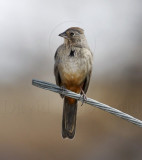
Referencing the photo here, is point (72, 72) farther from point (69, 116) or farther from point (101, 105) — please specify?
point (101, 105)

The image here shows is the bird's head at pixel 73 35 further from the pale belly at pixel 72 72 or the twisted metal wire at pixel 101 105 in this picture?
the twisted metal wire at pixel 101 105

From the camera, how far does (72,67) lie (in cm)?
504

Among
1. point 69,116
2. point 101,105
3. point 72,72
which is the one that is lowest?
point 69,116

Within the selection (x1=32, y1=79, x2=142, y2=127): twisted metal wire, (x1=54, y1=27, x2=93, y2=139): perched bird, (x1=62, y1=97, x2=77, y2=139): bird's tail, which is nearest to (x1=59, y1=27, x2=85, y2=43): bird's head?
(x1=54, y1=27, x2=93, y2=139): perched bird

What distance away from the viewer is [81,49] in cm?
522

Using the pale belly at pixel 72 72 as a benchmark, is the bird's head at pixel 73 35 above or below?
above

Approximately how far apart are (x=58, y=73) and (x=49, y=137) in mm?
2747

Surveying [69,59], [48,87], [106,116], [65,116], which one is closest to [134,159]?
[106,116]

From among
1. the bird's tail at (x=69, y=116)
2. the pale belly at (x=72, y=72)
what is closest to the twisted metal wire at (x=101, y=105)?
the pale belly at (x=72, y=72)

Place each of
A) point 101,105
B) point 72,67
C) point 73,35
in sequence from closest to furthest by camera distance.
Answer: point 101,105 → point 72,67 → point 73,35

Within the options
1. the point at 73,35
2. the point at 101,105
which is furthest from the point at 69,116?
the point at 101,105

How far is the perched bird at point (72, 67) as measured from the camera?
5.07 metres

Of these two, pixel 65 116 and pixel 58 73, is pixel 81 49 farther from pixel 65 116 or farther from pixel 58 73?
pixel 65 116

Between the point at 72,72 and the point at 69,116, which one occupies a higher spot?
the point at 72,72
